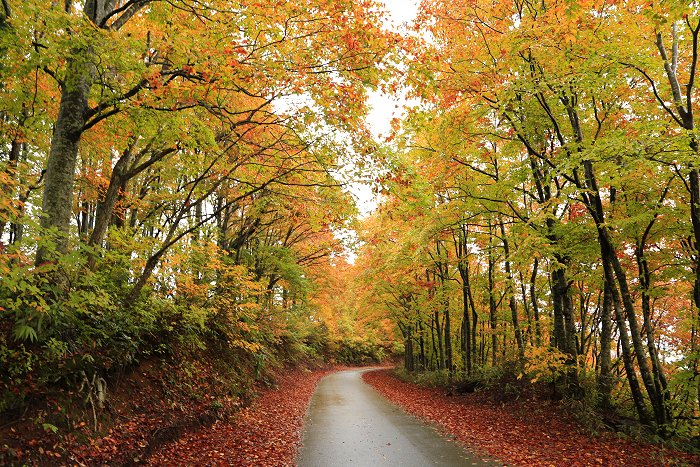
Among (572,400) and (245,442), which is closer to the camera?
(245,442)

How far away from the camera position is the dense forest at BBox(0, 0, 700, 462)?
5684 millimetres

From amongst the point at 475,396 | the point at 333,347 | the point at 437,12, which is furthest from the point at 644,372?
the point at 333,347

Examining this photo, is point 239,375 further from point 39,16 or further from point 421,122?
point 39,16

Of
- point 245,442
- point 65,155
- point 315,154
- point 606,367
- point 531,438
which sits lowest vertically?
point 531,438

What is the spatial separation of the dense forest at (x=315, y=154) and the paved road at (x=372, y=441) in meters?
3.16

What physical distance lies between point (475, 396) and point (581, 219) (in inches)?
292

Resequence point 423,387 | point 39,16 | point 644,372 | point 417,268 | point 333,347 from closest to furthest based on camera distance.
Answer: point 39,16 → point 644,372 → point 417,268 → point 423,387 → point 333,347

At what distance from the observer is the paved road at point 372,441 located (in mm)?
7236

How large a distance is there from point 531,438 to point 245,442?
658 cm

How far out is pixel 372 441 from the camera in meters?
8.68

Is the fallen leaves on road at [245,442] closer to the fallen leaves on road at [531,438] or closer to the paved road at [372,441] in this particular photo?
the paved road at [372,441]

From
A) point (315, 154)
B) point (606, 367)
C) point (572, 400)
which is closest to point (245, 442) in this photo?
point (315, 154)

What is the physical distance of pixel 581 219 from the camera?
11.6 m

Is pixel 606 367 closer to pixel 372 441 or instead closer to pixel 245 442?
pixel 372 441
